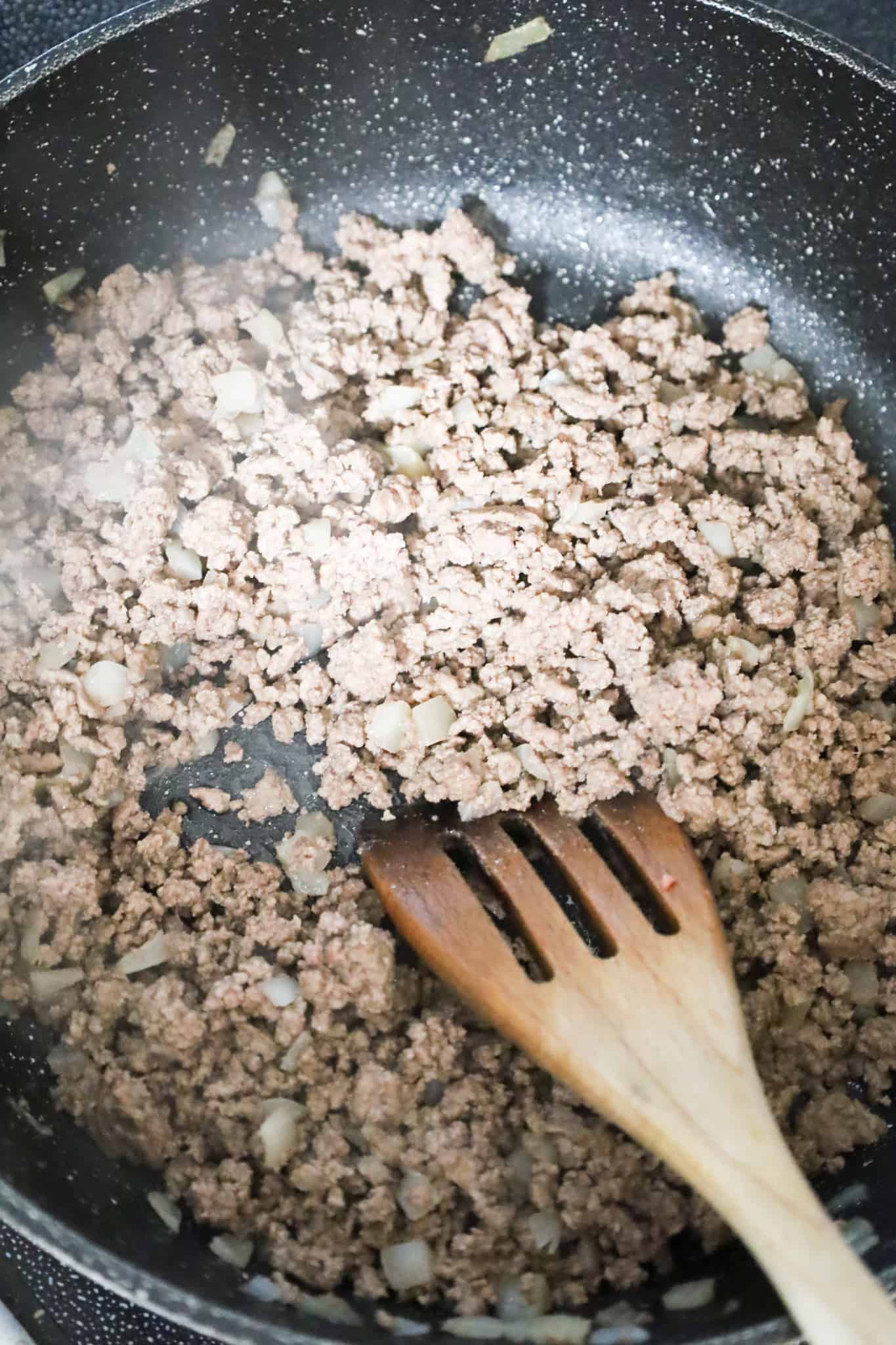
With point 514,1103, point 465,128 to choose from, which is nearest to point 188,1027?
point 514,1103

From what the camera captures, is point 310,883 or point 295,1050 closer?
point 295,1050

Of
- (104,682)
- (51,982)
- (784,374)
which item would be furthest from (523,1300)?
(784,374)

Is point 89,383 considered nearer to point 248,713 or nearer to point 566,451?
point 248,713

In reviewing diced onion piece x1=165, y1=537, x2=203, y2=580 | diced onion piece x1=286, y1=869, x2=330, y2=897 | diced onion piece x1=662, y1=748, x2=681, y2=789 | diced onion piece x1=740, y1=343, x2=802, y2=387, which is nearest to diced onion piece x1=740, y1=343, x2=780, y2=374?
diced onion piece x1=740, y1=343, x2=802, y2=387

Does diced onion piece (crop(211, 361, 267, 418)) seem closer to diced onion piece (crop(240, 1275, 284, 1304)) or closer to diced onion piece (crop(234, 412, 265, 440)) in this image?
diced onion piece (crop(234, 412, 265, 440))

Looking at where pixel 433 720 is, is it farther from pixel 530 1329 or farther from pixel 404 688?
pixel 530 1329

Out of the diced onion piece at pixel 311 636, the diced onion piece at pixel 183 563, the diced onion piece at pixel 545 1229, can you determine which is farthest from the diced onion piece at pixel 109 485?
the diced onion piece at pixel 545 1229
